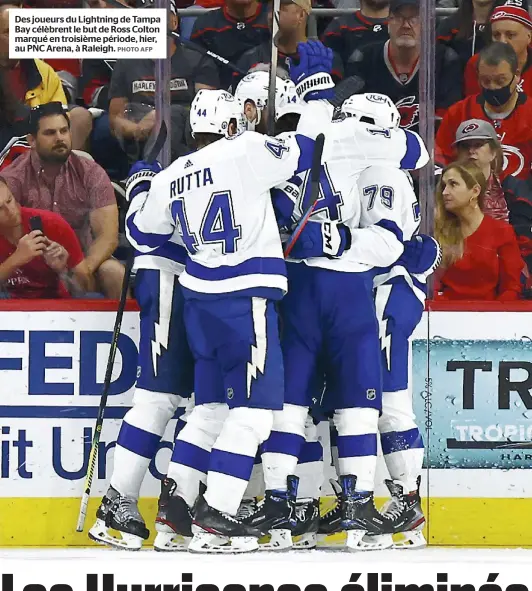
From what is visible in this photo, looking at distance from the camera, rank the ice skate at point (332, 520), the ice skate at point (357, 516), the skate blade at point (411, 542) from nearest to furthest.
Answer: the ice skate at point (357, 516) < the skate blade at point (411, 542) < the ice skate at point (332, 520)

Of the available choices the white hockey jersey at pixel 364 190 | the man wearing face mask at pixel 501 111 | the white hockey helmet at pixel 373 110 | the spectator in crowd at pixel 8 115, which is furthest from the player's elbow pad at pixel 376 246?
the spectator in crowd at pixel 8 115

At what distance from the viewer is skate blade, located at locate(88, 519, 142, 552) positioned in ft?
13.8

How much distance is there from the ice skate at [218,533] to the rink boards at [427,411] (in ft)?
1.49

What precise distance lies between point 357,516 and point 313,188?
1.04 metres

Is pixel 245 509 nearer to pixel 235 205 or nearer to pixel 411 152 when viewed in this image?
pixel 235 205

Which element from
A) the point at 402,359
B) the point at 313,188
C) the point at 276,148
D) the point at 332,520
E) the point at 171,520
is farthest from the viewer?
the point at 332,520

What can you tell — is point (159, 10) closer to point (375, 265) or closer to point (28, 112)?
point (28, 112)

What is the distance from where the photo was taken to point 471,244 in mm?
4457

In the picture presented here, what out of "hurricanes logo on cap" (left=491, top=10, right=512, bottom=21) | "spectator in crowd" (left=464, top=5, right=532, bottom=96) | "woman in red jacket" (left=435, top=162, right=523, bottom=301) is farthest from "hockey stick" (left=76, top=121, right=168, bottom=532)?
"hurricanes logo on cap" (left=491, top=10, right=512, bottom=21)

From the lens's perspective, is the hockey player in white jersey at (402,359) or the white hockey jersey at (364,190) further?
the hockey player in white jersey at (402,359)

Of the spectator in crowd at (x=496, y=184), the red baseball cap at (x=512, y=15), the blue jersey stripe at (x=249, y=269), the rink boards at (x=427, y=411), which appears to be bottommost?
the rink boards at (x=427, y=411)

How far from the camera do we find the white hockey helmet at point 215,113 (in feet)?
13.3

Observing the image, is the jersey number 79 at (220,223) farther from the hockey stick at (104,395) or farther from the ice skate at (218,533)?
the ice skate at (218,533)

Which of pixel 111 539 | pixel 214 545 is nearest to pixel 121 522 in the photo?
pixel 111 539
